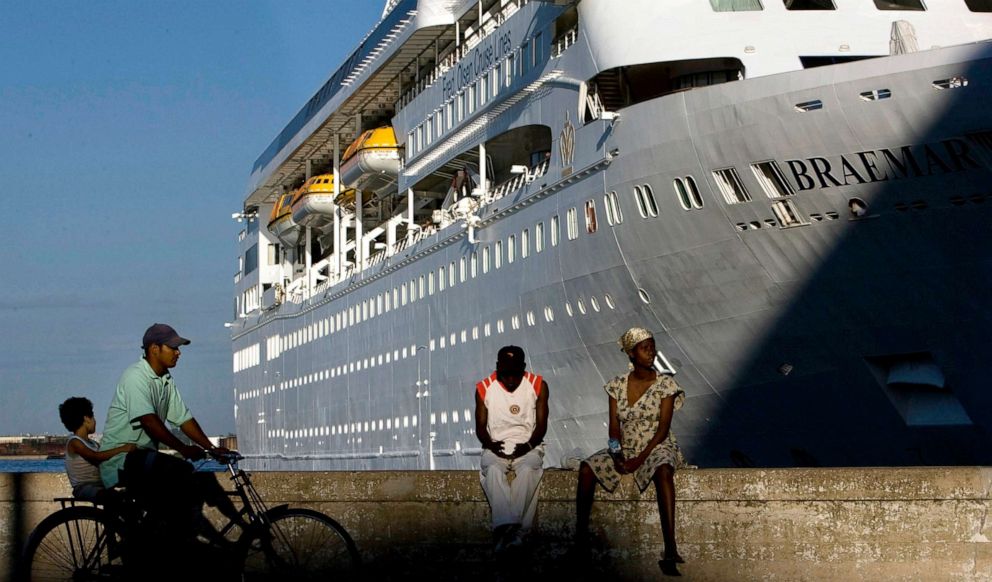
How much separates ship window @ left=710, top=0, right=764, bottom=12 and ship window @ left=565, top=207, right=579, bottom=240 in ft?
13.3

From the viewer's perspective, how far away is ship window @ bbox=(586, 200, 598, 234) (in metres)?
22.8

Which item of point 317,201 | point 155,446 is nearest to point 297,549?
point 155,446

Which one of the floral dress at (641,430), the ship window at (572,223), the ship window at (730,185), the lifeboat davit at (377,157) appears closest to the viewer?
the floral dress at (641,430)

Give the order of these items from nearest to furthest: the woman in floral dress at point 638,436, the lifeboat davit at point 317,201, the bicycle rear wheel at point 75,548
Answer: the bicycle rear wheel at point 75,548
the woman in floral dress at point 638,436
the lifeboat davit at point 317,201

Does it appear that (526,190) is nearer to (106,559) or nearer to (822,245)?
(822,245)

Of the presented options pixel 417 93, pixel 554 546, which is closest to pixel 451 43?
pixel 417 93

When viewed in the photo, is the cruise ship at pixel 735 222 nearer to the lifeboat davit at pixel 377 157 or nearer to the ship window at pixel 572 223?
the ship window at pixel 572 223

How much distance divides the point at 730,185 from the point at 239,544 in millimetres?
11468

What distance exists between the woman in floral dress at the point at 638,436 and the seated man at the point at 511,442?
370 millimetres

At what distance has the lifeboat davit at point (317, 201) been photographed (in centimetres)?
4644

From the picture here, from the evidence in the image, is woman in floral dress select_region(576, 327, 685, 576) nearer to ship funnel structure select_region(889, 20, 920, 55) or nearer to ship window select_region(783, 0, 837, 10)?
ship funnel structure select_region(889, 20, 920, 55)

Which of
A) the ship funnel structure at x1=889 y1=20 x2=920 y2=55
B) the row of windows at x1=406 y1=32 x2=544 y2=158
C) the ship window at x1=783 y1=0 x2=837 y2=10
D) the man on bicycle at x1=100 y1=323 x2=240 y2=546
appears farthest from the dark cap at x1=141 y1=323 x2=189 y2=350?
the row of windows at x1=406 y1=32 x2=544 y2=158

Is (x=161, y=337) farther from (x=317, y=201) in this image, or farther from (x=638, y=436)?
(x=317, y=201)

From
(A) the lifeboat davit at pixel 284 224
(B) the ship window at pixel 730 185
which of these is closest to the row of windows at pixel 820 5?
(B) the ship window at pixel 730 185
